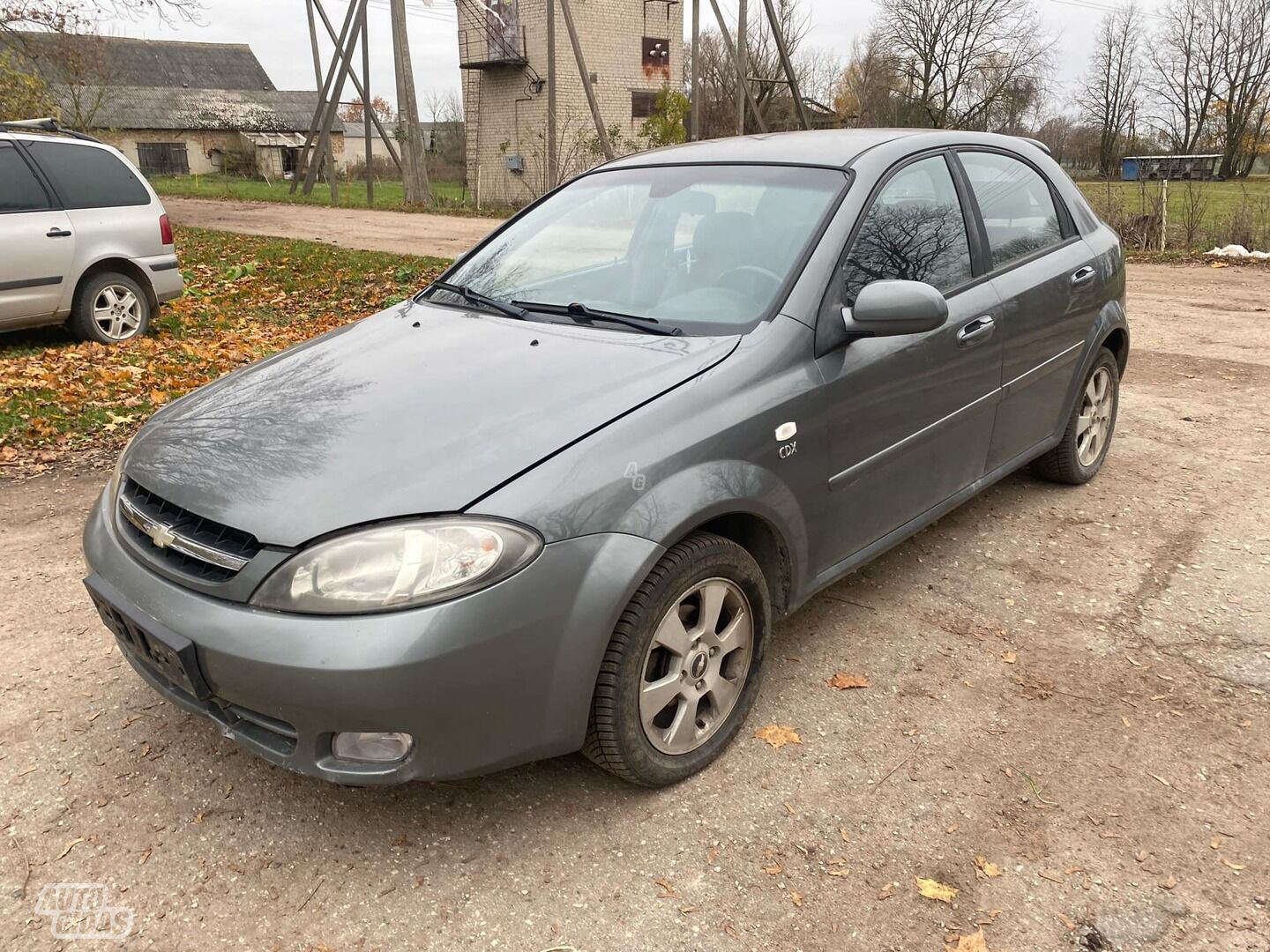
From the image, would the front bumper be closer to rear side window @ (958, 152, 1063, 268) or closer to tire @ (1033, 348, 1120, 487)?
rear side window @ (958, 152, 1063, 268)

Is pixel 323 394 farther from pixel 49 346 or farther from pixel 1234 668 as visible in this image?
pixel 49 346


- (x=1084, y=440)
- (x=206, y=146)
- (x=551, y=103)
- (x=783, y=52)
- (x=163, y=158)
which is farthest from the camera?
(x=206, y=146)

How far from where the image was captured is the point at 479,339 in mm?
3072

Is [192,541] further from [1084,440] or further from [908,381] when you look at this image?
[1084,440]

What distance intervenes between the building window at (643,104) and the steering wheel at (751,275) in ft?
100

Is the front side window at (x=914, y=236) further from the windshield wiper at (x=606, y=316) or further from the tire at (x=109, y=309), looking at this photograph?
the tire at (x=109, y=309)

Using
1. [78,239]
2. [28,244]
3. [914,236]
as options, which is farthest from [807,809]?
[78,239]

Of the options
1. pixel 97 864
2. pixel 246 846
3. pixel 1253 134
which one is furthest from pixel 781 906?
pixel 1253 134

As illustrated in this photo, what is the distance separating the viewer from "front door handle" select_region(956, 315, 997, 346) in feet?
11.4

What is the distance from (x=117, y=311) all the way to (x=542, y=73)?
82.6ft

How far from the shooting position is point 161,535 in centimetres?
242

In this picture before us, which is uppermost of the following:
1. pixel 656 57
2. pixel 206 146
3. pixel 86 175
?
pixel 656 57

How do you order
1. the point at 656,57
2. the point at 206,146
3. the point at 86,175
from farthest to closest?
the point at 206,146 → the point at 656,57 → the point at 86,175

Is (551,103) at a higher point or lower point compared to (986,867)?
higher
